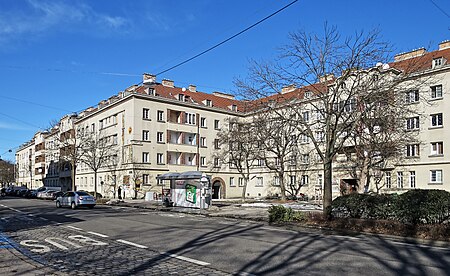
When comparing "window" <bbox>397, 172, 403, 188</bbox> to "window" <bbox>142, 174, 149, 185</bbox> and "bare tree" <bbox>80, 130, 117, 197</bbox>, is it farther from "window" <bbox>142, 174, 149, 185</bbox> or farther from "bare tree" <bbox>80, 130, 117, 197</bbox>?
"bare tree" <bbox>80, 130, 117, 197</bbox>

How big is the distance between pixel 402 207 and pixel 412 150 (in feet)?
→ 99.8

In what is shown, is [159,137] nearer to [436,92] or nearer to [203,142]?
[203,142]

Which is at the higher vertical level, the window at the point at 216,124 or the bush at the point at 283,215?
the window at the point at 216,124

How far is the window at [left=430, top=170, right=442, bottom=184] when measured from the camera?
41688 millimetres

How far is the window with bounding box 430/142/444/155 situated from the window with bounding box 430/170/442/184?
1.87 metres

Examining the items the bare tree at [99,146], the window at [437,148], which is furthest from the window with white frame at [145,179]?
the window at [437,148]

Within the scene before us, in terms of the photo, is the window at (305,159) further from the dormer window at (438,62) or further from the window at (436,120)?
the dormer window at (438,62)

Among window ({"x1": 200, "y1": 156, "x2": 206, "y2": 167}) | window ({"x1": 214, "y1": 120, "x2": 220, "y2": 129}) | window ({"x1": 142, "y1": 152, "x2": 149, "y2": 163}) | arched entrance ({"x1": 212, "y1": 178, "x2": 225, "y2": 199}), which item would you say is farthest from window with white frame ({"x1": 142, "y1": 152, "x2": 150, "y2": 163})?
window ({"x1": 214, "y1": 120, "x2": 220, "y2": 129})

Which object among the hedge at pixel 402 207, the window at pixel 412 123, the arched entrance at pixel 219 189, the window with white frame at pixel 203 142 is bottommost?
the arched entrance at pixel 219 189

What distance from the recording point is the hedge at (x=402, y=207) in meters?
15.8

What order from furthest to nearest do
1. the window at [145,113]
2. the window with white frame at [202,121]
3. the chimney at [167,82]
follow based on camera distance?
the chimney at [167,82], the window with white frame at [202,121], the window at [145,113]

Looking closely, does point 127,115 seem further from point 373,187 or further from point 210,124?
point 373,187

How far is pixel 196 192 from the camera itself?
108ft

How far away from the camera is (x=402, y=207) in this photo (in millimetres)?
16781
